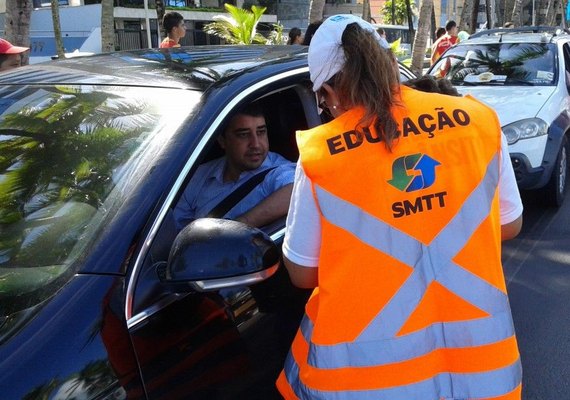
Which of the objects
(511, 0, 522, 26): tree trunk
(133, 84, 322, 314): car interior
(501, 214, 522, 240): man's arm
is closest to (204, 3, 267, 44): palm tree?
(133, 84, 322, 314): car interior

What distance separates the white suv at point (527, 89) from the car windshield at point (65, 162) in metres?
4.68

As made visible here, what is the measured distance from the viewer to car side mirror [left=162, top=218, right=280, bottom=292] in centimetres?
170

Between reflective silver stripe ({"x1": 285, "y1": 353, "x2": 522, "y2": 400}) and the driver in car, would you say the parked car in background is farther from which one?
reflective silver stripe ({"x1": 285, "y1": 353, "x2": 522, "y2": 400})

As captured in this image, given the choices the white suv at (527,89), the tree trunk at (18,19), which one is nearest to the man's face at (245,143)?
the white suv at (527,89)

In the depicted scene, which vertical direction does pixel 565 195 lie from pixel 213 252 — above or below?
below

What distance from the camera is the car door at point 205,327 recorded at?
170 centimetres

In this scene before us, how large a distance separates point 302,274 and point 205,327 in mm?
338

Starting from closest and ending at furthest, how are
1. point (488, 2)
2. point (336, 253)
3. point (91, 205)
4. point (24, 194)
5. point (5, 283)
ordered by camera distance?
point (336, 253) < point (5, 283) < point (91, 205) < point (24, 194) < point (488, 2)

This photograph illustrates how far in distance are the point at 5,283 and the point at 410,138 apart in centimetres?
112

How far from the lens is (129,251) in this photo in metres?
1.73

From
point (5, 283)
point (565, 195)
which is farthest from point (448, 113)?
point (565, 195)

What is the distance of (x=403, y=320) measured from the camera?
1.66 m

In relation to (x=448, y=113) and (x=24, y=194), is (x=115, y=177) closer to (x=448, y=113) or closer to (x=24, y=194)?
(x=24, y=194)

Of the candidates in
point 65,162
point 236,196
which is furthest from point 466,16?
point 65,162
